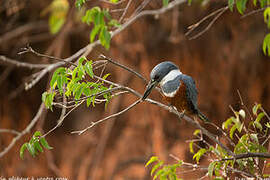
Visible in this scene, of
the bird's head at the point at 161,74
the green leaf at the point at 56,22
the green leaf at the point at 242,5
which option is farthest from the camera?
the green leaf at the point at 56,22

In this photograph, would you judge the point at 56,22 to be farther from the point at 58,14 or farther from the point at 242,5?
the point at 242,5

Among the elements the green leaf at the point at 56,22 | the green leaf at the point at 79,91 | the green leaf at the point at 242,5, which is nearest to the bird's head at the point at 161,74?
the green leaf at the point at 79,91

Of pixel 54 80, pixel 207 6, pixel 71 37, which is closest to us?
pixel 54 80

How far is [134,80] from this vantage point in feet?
11.3

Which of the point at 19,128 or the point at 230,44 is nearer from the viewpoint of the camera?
the point at 230,44

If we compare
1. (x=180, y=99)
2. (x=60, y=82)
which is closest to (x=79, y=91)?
(x=60, y=82)

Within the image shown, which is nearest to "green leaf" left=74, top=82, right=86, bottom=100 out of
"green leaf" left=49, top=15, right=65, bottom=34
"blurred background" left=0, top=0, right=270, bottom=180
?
"blurred background" left=0, top=0, right=270, bottom=180

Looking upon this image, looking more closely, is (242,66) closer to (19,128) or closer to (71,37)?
(71,37)

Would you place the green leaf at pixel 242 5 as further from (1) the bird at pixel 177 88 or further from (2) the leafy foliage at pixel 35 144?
(2) the leafy foliage at pixel 35 144

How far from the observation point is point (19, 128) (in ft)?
12.9

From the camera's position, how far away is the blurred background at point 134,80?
9.90ft

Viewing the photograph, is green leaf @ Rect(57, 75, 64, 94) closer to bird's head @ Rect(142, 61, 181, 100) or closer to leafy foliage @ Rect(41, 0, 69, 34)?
bird's head @ Rect(142, 61, 181, 100)

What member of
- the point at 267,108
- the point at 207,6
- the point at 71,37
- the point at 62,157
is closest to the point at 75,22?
the point at 71,37

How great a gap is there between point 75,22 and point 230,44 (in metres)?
1.41
